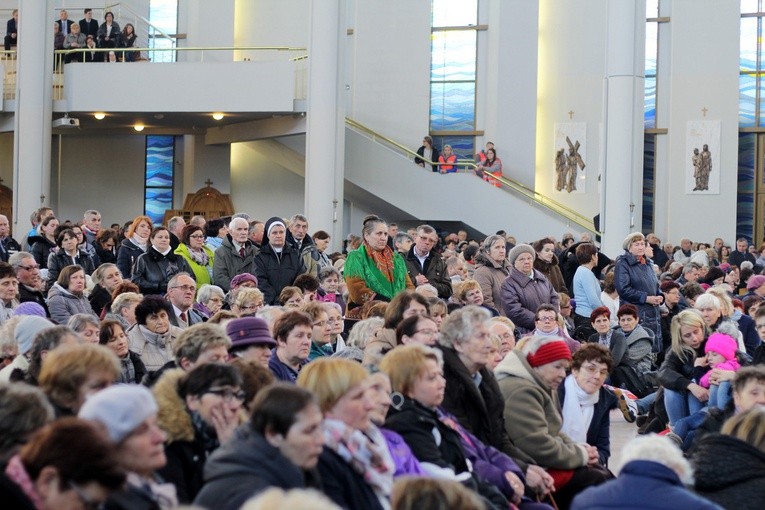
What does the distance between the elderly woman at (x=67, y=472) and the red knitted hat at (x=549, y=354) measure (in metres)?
3.56

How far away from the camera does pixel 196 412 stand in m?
4.72

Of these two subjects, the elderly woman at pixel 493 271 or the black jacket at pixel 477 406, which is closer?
the black jacket at pixel 477 406

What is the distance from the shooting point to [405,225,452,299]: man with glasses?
35.8ft

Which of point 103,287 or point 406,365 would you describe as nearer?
point 406,365

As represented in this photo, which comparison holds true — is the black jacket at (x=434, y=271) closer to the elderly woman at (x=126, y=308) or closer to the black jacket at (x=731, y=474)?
the elderly woman at (x=126, y=308)

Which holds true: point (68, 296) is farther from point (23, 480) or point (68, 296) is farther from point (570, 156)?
point (570, 156)

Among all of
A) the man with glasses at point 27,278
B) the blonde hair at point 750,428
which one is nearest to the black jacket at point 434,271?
the man with glasses at point 27,278

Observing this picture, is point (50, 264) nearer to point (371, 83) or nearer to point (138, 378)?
point (138, 378)

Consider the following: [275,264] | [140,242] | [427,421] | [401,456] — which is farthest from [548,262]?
[401,456]

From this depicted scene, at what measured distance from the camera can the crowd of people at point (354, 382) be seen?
386 cm

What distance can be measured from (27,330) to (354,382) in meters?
2.45

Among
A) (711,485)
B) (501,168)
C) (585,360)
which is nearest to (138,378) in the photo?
(585,360)

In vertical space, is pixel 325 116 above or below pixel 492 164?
above

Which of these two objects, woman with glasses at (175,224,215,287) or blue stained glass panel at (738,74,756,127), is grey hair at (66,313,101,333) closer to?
woman with glasses at (175,224,215,287)
